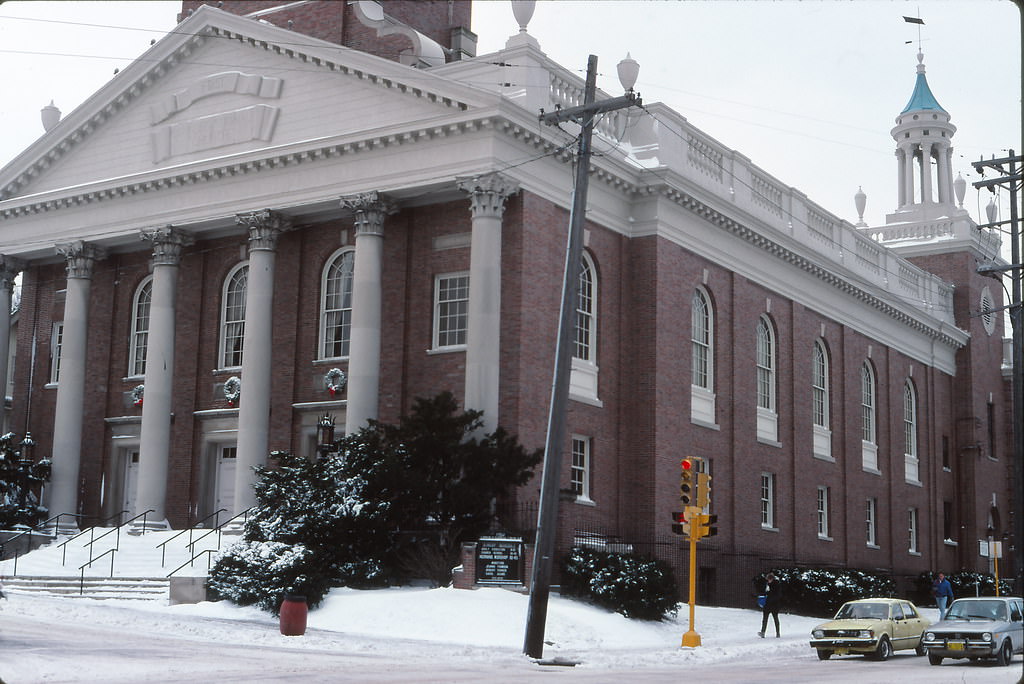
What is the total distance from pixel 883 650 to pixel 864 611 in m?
1.21

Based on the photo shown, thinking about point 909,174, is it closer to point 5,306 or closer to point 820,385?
point 820,385

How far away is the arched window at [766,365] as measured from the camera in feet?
149

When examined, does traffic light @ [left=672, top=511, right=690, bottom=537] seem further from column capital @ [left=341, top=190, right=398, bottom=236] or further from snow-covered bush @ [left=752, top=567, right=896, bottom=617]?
snow-covered bush @ [left=752, top=567, right=896, bottom=617]

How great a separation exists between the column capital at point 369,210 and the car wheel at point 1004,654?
60.1ft

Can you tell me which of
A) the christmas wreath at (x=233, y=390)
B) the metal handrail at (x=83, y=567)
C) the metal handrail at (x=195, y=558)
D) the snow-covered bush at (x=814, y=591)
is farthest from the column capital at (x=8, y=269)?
the snow-covered bush at (x=814, y=591)

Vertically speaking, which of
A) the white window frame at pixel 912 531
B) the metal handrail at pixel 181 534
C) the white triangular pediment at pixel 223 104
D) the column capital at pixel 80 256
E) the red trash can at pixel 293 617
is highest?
the white triangular pediment at pixel 223 104

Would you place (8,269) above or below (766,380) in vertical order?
above

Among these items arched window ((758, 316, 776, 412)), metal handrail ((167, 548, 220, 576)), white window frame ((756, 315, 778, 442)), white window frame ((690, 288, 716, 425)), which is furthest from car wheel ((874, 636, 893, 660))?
arched window ((758, 316, 776, 412))

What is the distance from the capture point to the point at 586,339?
3719 centimetres

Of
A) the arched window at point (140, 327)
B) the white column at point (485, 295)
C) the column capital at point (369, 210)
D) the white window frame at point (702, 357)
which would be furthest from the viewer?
the arched window at point (140, 327)

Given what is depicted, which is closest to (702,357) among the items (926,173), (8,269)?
(8,269)

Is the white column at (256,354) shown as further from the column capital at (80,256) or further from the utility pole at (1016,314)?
the utility pole at (1016,314)

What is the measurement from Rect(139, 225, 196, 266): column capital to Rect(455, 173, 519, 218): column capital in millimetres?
9846

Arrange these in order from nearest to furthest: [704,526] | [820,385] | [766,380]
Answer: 1. [704,526]
2. [766,380]
3. [820,385]
